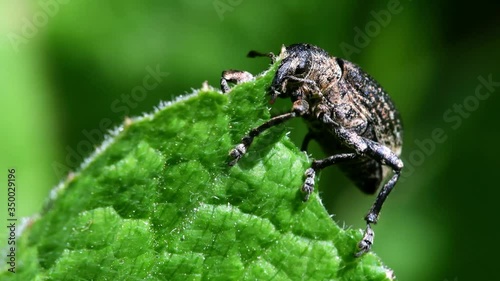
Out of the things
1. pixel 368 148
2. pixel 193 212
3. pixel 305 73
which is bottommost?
pixel 193 212

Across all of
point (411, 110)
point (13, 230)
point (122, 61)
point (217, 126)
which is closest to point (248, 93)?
point (217, 126)

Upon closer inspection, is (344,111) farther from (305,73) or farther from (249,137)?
(249,137)

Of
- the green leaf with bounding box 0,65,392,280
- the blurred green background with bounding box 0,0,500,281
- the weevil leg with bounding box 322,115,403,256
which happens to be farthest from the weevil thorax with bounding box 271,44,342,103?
the green leaf with bounding box 0,65,392,280

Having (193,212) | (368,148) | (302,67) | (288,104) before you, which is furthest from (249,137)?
(288,104)

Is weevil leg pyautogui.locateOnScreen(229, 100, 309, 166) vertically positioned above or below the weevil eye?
below

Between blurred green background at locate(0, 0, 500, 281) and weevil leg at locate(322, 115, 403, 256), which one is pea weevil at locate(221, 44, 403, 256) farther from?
blurred green background at locate(0, 0, 500, 281)

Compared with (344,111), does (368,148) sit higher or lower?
lower
